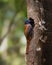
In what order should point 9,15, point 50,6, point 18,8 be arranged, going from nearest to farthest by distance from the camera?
1. point 50,6
2. point 18,8
3. point 9,15

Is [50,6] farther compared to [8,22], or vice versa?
[8,22]

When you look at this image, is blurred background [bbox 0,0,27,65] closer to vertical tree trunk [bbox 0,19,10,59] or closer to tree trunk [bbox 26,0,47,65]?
vertical tree trunk [bbox 0,19,10,59]

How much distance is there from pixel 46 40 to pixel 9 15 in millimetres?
1927

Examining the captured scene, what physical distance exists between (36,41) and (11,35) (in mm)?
1999

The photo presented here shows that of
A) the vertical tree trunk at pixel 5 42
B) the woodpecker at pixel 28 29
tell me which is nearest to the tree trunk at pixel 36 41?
the woodpecker at pixel 28 29

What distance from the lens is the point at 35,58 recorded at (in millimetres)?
1295

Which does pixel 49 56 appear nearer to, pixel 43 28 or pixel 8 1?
pixel 43 28

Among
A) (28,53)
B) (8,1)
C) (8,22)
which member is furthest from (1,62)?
(28,53)

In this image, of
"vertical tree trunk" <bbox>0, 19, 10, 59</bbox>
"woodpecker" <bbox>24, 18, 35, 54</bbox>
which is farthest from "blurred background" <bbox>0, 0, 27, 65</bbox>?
"woodpecker" <bbox>24, 18, 35, 54</bbox>

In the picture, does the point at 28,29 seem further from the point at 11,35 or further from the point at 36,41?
the point at 11,35

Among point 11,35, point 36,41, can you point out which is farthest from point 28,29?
point 11,35

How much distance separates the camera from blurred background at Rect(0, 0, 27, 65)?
3.11 meters

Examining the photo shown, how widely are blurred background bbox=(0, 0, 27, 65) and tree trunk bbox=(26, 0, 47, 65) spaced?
5.43 ft

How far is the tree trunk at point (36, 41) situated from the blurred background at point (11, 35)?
5.43 feet
